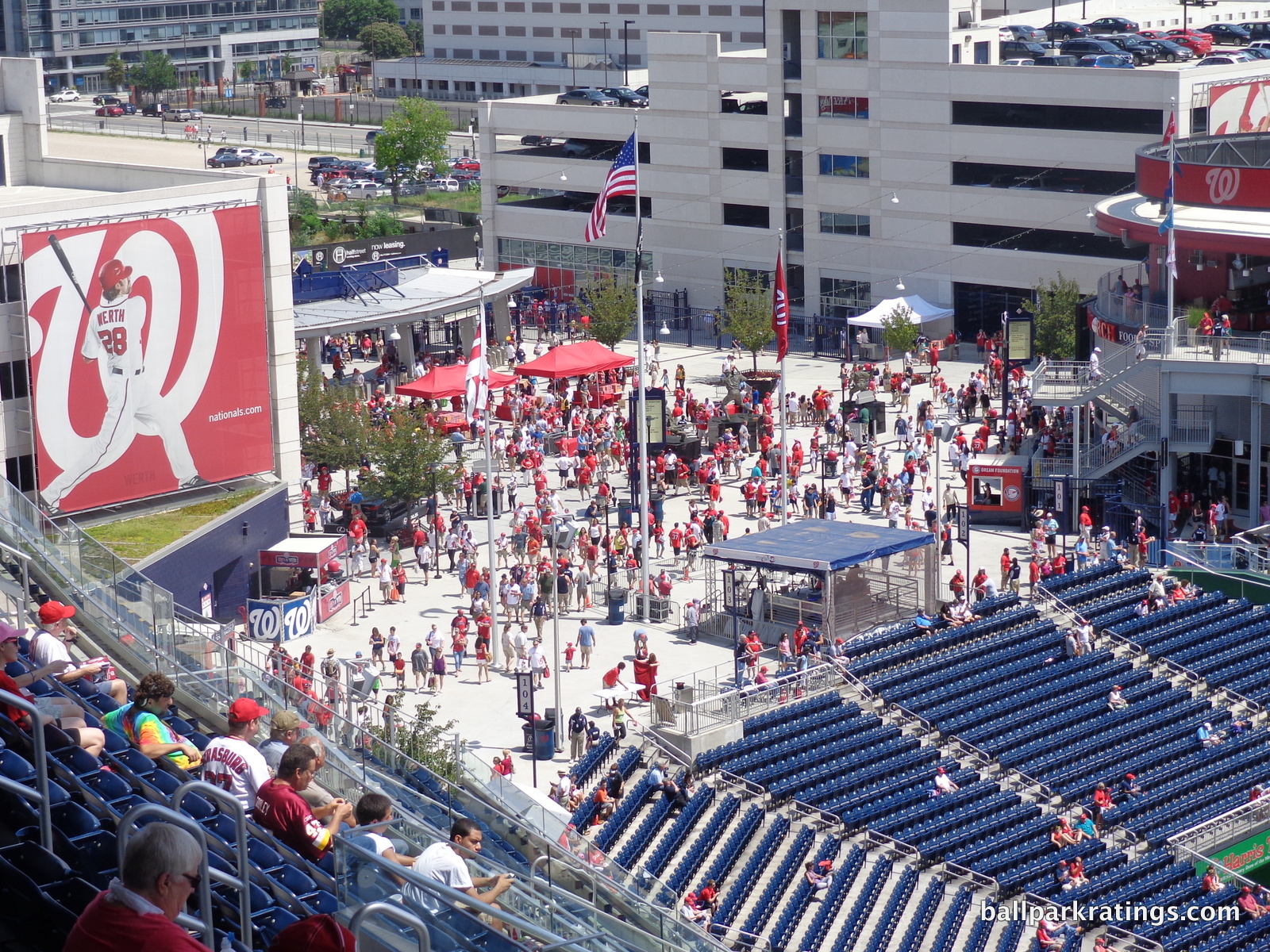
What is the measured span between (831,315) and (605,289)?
32.7 ft

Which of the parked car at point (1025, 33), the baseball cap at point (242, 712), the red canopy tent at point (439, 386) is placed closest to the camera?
the baseball cap at point (242, 712)

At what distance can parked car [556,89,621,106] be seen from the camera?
84.6 metres

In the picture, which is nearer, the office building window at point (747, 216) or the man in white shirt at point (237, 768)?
the man in white shirt at point (237, 768)

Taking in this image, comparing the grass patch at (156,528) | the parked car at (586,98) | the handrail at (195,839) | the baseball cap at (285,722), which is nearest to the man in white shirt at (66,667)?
the baseball cap at (285,722)

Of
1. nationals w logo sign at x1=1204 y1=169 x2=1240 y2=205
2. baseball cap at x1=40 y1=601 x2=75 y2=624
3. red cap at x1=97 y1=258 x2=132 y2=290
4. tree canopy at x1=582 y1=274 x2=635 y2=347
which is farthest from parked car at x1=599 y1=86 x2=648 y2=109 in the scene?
baseball cap at x1=40 y1=601 x2=75 y2=624

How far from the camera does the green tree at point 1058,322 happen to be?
190ft

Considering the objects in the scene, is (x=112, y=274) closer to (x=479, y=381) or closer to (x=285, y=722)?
(x=479, y=381)

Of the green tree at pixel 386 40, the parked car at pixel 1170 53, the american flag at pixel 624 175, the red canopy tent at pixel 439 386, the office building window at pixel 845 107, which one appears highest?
the green tree at pixel 386 40

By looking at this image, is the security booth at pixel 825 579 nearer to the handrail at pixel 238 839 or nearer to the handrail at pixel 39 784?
the handrail at pixel 39 784

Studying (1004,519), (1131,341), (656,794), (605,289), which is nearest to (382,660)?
(656,794)

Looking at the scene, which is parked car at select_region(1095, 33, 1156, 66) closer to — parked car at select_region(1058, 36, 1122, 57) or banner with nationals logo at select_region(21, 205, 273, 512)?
parked car at select_region(1058, 36, 1122, 57)

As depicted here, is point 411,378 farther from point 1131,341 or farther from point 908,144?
point 1131,341

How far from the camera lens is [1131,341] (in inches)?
1822

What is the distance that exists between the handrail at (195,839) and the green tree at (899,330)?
51.1m
